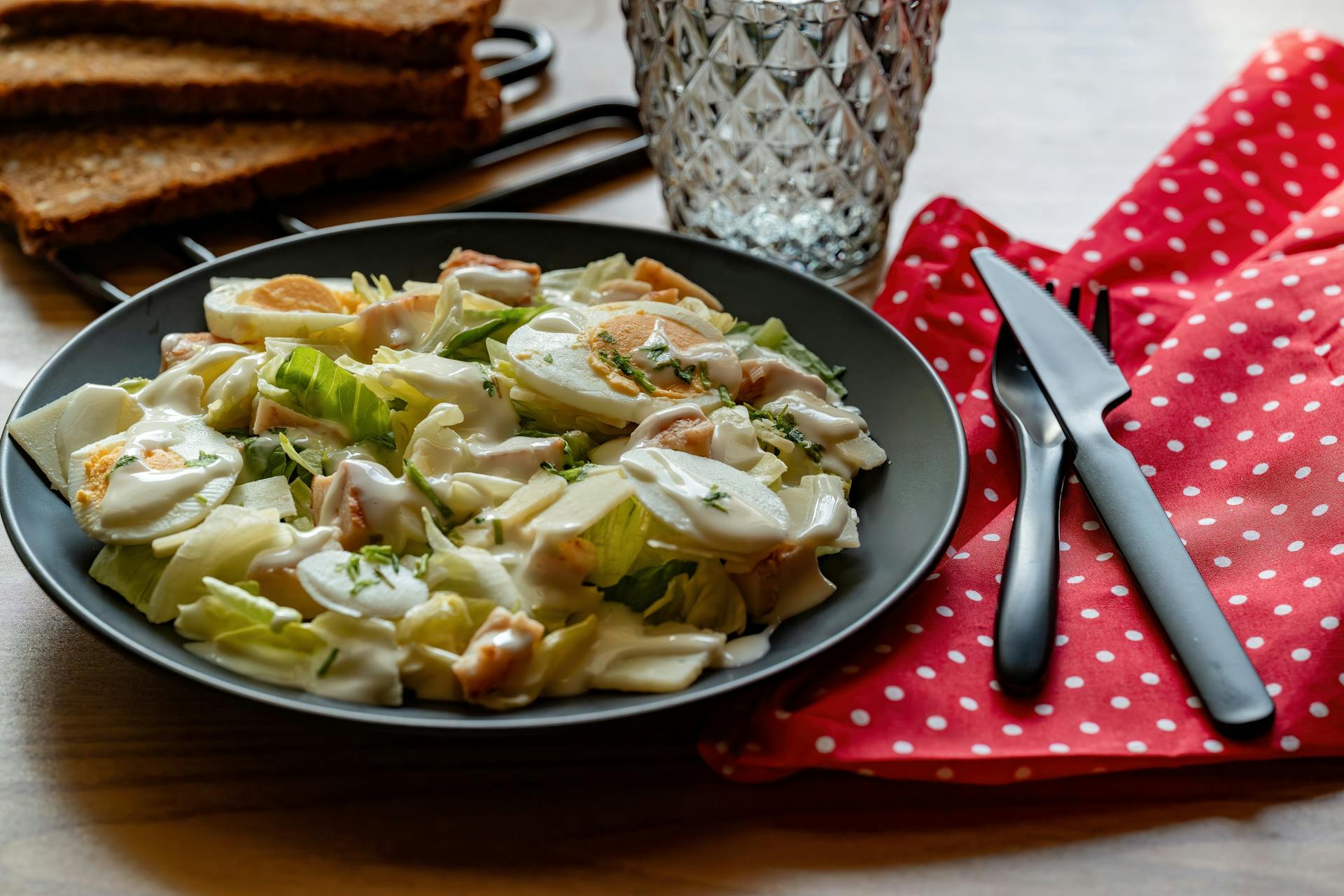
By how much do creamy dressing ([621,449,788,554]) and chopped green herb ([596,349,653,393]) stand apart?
0.21 metres

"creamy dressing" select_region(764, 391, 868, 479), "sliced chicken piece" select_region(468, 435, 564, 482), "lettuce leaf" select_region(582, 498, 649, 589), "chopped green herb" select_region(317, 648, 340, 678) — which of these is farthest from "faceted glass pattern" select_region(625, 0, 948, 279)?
"chopped green herb" select_region(317, 648, 340, 678)

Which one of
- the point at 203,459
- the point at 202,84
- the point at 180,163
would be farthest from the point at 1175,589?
the point at 202,84

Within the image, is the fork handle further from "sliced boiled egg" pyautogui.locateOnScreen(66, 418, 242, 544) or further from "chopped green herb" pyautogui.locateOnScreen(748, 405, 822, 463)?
"sliced boiled egg" pyautogui.locateOnScreen(66, 418, 242, 544)

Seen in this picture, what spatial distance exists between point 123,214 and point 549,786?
1.91m

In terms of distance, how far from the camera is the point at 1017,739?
1548 mm

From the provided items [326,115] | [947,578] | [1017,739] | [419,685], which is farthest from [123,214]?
[1017,739]

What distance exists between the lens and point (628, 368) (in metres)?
1.92

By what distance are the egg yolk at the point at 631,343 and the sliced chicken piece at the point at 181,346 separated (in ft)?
2.22

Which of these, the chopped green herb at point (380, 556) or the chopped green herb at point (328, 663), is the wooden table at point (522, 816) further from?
the chopped green herb at point (380, 556)

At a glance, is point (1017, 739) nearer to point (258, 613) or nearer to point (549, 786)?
point (549, 786)

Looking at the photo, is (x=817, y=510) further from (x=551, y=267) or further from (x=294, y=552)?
(x=551, y=267)

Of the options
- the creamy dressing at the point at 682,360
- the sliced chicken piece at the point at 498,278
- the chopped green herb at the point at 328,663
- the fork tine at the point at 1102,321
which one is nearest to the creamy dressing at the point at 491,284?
the sliced chicken piece at the point at 498,278

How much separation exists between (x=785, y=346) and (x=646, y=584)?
2.45ft

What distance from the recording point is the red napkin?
1.56m
